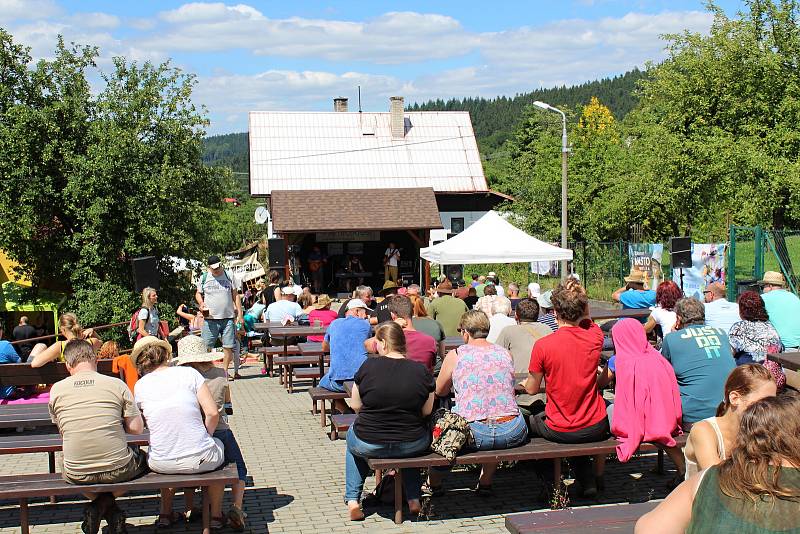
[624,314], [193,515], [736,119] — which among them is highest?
[736,119]

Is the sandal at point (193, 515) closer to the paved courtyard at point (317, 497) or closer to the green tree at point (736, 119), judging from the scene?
the paved courtyard at point (317, 497)

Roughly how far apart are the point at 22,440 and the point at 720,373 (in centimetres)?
514

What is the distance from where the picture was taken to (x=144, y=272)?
48.5 feet

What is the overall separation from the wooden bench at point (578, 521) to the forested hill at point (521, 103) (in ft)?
460

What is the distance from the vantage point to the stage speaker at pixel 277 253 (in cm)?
2477

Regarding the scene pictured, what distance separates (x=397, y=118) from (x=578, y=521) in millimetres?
41896

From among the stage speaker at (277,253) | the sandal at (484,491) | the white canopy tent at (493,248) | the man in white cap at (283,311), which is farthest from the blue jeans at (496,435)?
the stage speaker at (277,253)

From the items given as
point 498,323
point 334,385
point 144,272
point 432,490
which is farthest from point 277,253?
point 432,490

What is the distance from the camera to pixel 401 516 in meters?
6.04

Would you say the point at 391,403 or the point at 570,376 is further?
the point at 570,376

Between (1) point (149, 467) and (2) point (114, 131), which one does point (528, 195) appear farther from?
(1) point (149, 467)

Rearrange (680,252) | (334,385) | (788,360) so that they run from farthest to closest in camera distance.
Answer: (680,252)
(334,385)
(788,360)

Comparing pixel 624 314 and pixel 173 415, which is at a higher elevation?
pixel 173 415

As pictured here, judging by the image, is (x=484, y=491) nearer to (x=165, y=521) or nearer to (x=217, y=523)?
(x=217, y=523)
